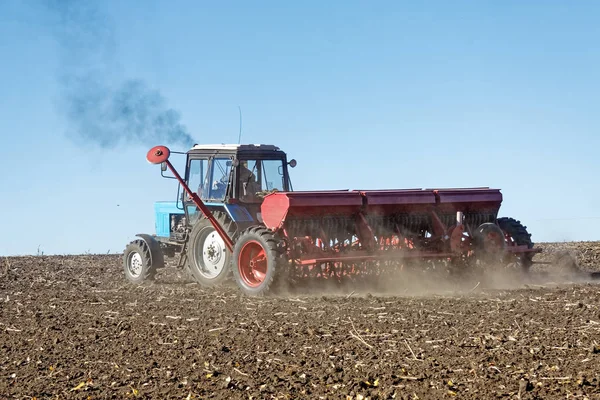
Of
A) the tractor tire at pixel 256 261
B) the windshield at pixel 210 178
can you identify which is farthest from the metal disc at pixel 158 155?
the tractor tire at pixel 256 261

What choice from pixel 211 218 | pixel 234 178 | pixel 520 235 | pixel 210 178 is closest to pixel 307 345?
pixel 211 218

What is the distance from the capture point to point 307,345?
891cm

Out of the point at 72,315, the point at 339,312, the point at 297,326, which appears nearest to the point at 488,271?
→ the point at 339,312

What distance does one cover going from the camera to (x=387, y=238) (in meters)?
14.8

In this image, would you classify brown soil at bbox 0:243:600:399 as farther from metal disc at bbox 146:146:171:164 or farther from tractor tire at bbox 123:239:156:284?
metal disc at bbox 146:146:171:164

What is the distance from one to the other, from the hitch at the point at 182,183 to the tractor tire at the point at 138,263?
1.72 meters

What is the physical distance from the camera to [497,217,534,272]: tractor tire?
51.5ft

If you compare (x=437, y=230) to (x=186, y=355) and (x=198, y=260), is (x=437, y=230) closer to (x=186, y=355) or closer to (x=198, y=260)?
(x=198, y=260)

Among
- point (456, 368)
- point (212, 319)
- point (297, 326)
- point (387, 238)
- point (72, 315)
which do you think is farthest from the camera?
point (387, 238)

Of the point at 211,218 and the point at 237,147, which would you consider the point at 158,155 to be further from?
the point at 211,218

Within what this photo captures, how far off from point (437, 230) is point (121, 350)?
721cm

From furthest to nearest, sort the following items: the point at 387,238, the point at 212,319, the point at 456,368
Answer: the point at 387,238 < the point at 212,319 < the point at 456,368

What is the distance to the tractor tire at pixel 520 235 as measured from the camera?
1569 centimetres

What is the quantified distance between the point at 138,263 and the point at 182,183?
244 centimetres
